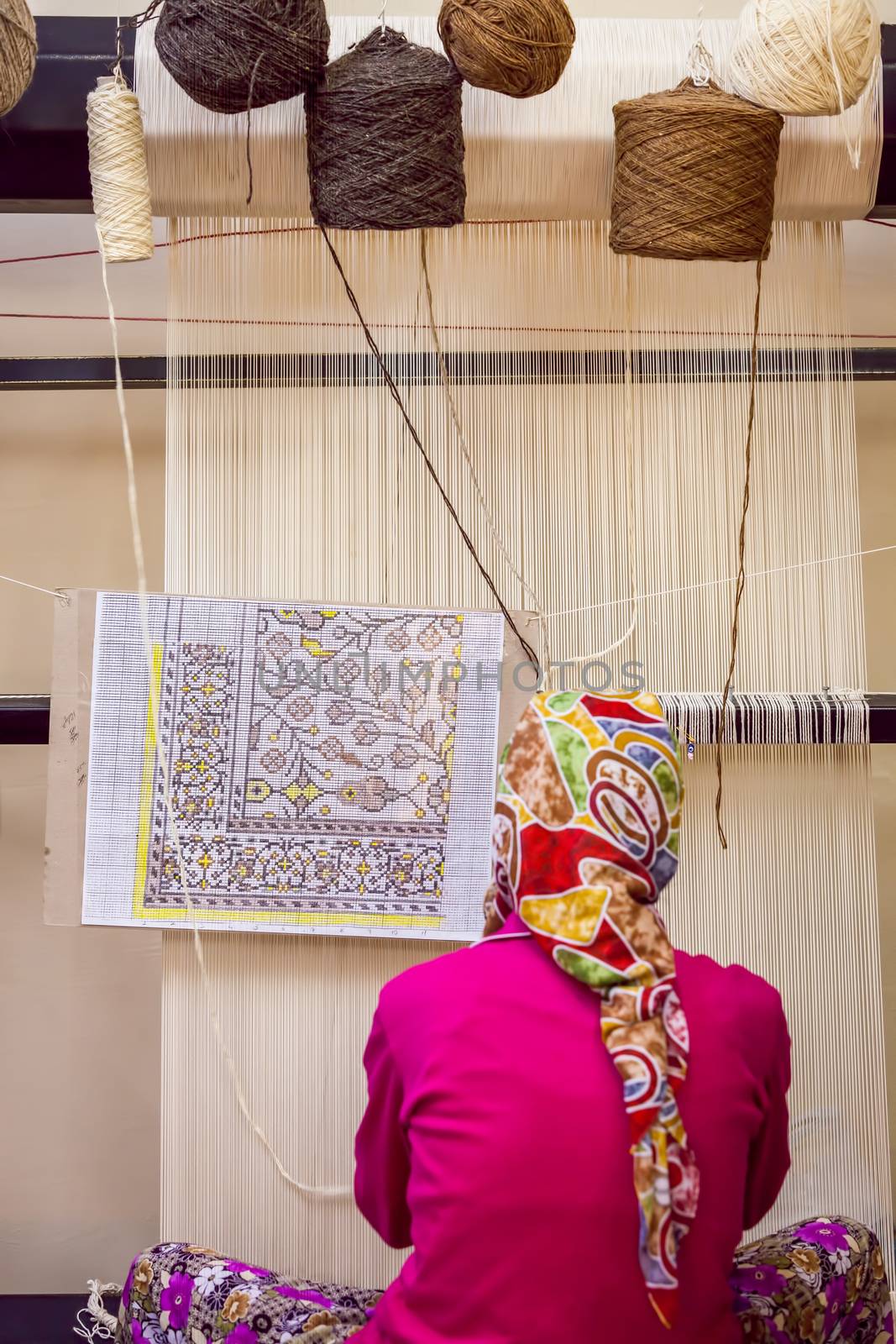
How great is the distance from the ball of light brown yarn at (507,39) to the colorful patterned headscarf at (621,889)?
0.83 meters

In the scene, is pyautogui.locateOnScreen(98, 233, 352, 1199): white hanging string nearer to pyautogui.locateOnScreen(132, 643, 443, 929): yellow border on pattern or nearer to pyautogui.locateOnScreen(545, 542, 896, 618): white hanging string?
pyautogui.locateOnScreen(132, 643, 443, 929): yellow border on pattern

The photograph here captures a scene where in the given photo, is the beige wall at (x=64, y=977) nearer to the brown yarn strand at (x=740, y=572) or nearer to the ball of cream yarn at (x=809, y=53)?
the brown yarn strand at (x=740, y=572)

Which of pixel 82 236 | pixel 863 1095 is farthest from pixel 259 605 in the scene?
pixel 863 1095

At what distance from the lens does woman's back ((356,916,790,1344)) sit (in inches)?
36.6

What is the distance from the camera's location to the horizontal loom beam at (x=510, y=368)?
1623 mm

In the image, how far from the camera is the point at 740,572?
1.63 metres

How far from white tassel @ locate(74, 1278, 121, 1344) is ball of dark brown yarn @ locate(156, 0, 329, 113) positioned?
1.73m

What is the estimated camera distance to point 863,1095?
1.59m

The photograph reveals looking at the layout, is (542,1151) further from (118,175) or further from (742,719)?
(118,175)

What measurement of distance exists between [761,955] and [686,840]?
0.65 feet

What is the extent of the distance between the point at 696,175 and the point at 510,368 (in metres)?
0.37

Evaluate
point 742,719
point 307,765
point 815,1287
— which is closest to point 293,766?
point 307,765

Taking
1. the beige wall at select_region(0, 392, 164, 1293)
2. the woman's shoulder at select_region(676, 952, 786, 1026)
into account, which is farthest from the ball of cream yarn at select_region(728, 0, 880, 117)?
the beige wall at select_region(0, 392, 164, 1293)

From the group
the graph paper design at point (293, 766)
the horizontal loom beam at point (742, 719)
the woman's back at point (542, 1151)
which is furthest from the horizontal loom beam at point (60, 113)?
the woman's back at point (542, 1151)
